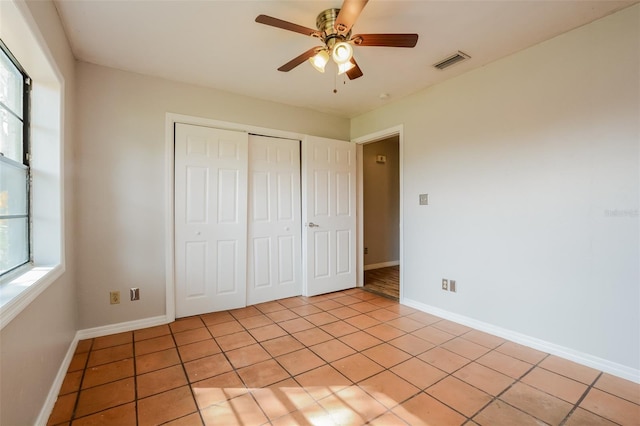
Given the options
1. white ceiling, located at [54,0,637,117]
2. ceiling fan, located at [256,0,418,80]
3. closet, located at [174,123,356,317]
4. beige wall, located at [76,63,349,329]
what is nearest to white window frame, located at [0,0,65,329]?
white ceiling, located at [54,0,637,117]

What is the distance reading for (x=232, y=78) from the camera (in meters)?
2.85

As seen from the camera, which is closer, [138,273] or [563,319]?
[563,319]

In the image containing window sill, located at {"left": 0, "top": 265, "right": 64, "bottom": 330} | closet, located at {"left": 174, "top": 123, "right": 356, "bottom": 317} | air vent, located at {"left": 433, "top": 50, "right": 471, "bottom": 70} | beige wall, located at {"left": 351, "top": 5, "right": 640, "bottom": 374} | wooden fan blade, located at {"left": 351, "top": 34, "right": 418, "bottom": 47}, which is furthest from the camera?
closet, located at {"left": 174, "top": 123, "right": 356, "bottom": 317}

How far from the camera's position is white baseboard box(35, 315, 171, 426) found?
154 cm

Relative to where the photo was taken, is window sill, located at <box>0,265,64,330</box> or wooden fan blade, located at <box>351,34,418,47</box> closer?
window sill, located at <box>0,265,64,330</box>

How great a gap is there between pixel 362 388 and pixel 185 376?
1.18 meters

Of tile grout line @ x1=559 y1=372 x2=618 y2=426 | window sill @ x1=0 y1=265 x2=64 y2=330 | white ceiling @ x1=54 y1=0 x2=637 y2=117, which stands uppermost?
white ceiling @ x1=54 y1=0 x2=637 y2=117

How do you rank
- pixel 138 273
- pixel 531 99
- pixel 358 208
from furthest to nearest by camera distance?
pixel 358 208 → pixel 138 273 → pixel 531 99

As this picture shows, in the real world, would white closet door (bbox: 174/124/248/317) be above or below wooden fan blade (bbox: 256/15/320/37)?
below

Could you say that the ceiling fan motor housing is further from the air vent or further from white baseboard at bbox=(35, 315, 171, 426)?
white baseboard at bbox=(35, 315, 171, 426)

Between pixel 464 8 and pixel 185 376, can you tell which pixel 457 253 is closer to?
pixel 464 8

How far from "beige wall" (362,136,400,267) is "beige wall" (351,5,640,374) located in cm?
202

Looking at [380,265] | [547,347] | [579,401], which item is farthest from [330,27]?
[380,265]

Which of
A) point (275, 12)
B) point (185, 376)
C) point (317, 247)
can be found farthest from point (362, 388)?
point (275, 12)
